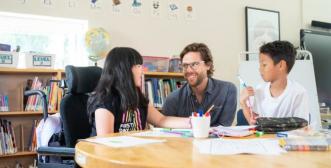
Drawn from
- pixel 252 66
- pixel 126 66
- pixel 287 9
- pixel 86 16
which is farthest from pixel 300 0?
pixel 126 66

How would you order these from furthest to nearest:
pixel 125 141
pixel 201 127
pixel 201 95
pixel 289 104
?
pixel 201 95
pixel 289 104
pixel 201 127
pixel 125 141

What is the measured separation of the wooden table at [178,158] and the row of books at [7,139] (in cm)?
199

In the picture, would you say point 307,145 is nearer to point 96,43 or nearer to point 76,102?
point 76,102

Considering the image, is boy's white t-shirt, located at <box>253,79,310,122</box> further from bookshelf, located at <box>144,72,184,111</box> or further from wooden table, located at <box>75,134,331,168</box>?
bookshelf, located at <box>144,72,184,111</box>

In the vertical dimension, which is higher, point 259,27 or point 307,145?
point 259,27

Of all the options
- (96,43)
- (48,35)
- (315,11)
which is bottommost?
(96,43)

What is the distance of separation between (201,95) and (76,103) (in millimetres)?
802

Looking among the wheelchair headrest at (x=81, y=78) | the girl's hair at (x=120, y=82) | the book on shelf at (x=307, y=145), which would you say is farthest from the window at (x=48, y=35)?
the book on shelf at (x=307, y=145)

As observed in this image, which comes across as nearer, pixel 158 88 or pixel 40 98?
pixel 40 98

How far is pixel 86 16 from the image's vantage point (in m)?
3.30

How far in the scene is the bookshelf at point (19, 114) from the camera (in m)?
2.96

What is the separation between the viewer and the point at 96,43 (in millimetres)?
3121

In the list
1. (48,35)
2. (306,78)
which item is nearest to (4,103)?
(48,35)

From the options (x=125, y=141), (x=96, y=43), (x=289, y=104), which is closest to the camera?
(x=125, y=141)
